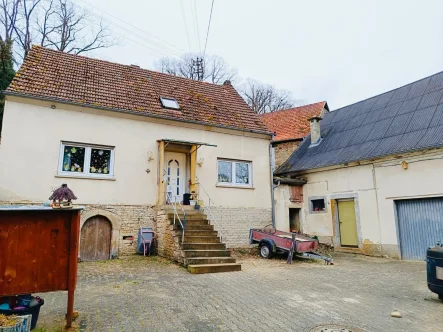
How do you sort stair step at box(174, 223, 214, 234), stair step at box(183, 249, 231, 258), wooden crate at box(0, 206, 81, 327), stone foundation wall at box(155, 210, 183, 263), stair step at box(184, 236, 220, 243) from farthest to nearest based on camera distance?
1. stair step at box(174, 223, 214, 234)
2. stair step at box(184, 236, 220, 243)
3. stone foundation wall at box(155, 210, 183, 263)
4. stair step at box(183, 249, 231, 258)
5. wooden crate at box(0, 206, 81, 327)

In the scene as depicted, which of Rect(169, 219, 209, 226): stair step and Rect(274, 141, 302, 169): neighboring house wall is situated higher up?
Rect(274, 141, 302, 169): neighboring house wall

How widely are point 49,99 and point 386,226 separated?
532 inches

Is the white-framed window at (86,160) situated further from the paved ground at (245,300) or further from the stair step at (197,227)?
the stair step at (197,227)

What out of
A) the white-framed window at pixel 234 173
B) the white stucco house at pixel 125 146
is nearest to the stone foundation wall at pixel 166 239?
the white stucco house at pixel 125 146

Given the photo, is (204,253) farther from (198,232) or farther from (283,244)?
(283,244)

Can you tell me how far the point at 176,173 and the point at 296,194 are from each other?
6450mm

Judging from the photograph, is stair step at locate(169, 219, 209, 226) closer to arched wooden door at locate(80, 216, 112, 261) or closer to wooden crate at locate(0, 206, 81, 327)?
arched wooden door at locate(80, 216, 112, 261)

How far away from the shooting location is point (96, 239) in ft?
35.2

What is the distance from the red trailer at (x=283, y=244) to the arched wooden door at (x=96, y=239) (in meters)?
5.43

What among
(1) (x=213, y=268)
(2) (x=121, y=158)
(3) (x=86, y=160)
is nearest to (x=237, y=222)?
(1) (x=213, y=268)

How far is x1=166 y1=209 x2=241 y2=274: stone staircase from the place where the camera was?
28.7ft

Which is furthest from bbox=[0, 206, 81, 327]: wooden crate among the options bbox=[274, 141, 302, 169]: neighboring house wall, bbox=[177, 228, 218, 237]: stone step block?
bbox=[274, 141, 302, 169]: neighboring house wall

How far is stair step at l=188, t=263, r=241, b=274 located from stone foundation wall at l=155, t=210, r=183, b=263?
0.92 meters

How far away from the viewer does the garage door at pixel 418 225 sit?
35.9 feet
